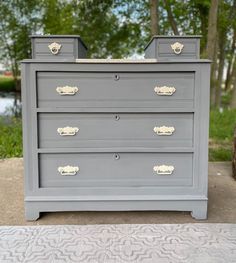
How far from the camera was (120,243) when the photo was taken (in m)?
2.15

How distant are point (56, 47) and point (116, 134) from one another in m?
0.78

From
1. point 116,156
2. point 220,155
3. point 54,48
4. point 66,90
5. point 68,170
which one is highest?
point 54,48

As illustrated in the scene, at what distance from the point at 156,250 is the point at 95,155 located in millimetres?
825

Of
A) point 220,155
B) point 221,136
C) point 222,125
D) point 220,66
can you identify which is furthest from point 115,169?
point 220,66

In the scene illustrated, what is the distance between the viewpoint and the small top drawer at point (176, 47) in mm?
2438

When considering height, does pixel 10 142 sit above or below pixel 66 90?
below

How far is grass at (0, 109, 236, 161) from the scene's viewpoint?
186 inches

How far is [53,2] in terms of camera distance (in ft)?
33.2

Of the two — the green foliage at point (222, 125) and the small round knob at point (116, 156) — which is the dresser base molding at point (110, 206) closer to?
the small round knob at point (116, 156)

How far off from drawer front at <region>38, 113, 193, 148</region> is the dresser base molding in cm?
43

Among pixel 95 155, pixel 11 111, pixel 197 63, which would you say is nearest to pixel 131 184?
pixel 95 155

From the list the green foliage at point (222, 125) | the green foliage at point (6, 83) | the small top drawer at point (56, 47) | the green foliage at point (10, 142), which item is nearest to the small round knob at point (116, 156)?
the small top drawer at point (56, 47)

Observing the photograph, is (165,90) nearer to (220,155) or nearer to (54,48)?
(54,48)

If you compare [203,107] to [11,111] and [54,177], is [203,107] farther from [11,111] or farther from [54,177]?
[11,111]
